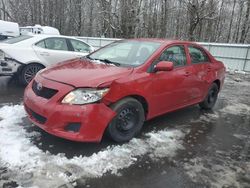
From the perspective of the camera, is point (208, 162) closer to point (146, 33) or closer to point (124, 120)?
point (124, 120)

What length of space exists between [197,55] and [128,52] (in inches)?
70.2

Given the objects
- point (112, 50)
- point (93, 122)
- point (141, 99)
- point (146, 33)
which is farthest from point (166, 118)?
point (146, 33)

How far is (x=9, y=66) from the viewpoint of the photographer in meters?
6.85

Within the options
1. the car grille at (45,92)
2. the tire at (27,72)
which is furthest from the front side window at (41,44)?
the car grille at (45,92)

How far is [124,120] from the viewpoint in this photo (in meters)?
4.12

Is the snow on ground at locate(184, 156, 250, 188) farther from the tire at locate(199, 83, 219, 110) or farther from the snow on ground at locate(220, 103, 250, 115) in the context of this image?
the snow on ground at locate(220, 103, 250, 115)

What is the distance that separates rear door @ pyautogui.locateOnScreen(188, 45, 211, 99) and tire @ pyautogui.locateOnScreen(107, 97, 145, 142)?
1.83 meters

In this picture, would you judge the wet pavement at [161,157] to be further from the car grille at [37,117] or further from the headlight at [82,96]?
the headlight at [82,96]

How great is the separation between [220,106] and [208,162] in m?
3.50

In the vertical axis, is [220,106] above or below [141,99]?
below

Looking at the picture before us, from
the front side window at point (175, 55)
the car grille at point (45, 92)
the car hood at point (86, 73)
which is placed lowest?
the car grille at point (45, 92)

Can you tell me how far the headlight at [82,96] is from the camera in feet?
11.7

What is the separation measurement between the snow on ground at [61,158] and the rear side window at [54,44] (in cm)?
347

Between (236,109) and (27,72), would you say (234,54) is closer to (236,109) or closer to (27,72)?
(236,109)
